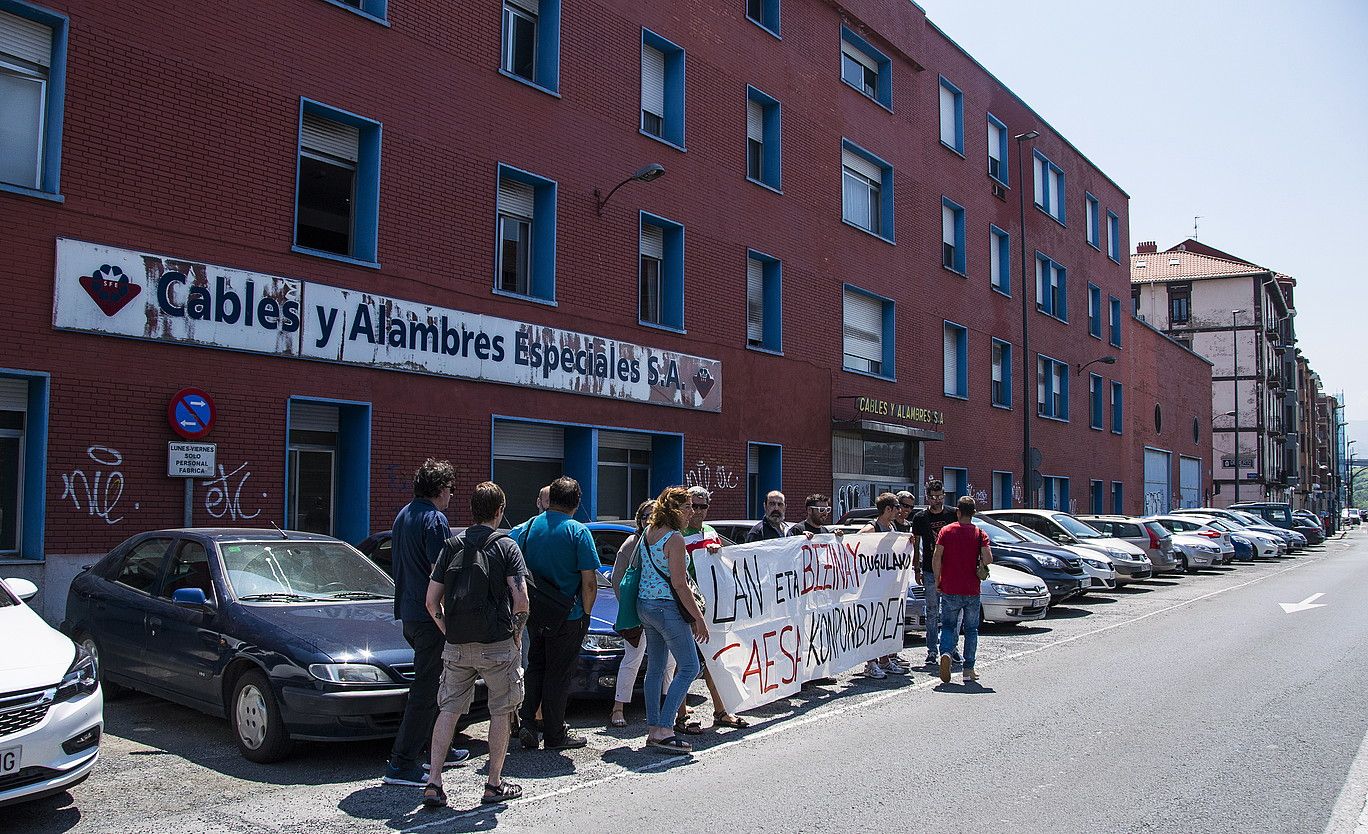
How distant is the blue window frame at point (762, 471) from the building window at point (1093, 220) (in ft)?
77.9

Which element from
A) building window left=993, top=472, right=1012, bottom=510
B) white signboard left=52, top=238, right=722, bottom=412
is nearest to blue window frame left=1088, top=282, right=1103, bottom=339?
building window left=993, top=472, right=1012, bottom=510

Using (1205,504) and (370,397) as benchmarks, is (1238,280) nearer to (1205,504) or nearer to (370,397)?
(1205,504)

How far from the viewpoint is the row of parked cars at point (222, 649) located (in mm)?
5625

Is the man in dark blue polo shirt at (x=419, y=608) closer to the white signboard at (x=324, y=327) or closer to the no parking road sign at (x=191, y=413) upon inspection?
the no parking road sign at (x=191, y=413)

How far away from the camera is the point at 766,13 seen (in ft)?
72.7

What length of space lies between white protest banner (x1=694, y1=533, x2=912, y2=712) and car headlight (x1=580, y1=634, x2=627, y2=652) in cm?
78

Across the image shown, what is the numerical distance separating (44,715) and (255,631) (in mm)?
1528

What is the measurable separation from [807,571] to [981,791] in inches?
142

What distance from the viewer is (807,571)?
376 inches

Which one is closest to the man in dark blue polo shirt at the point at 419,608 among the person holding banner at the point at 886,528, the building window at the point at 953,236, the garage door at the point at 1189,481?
the person holding banner at the point at 886,528

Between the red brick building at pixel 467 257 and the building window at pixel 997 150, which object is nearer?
the red brick building at pixel 467 257

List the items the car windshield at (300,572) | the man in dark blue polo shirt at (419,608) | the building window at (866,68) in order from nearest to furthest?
the man in dark blue polo shirt at (419,608)
the car windshield at (300,572)
the building window at (866,68)

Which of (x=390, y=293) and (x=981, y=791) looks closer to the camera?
(x=981, y=791)

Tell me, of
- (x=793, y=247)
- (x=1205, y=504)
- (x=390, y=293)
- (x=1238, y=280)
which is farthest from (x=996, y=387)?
(x=1238, y=280)
